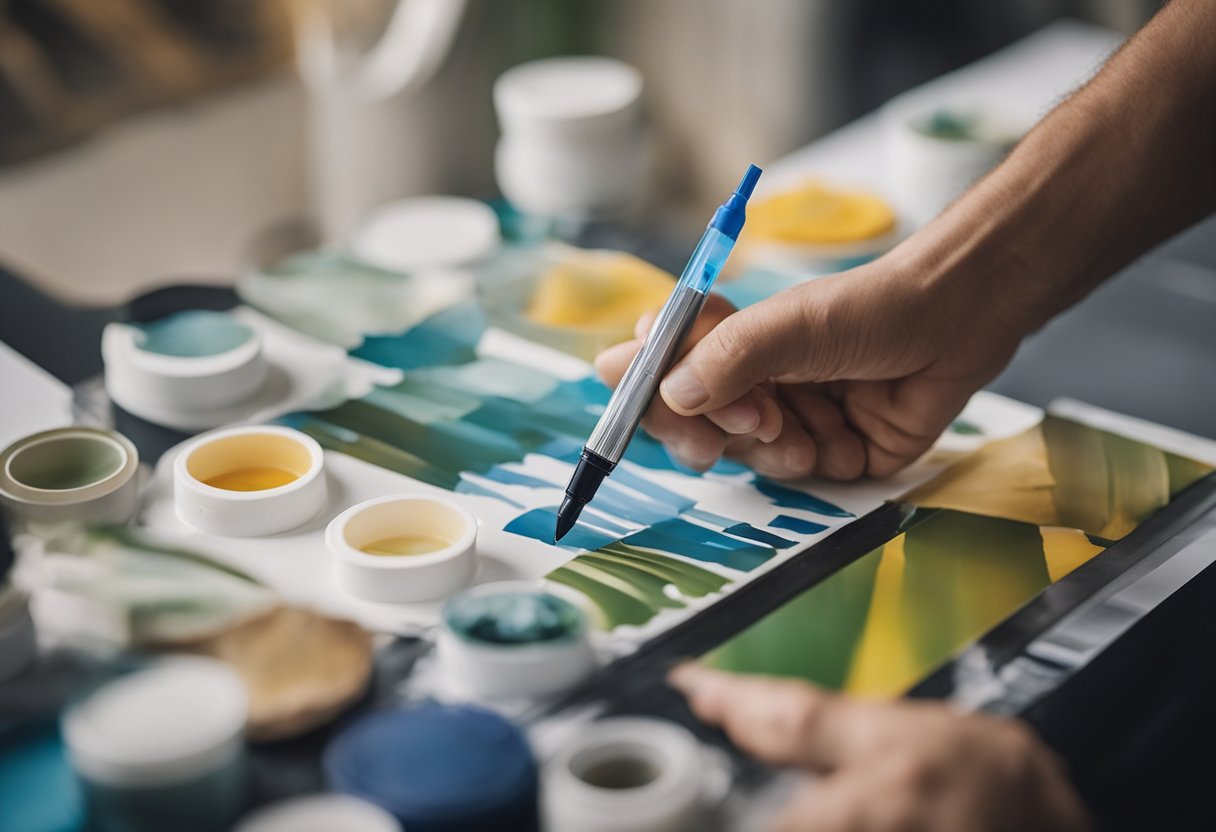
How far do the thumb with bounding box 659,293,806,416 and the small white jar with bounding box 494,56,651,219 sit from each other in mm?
484

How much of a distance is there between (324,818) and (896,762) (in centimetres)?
27

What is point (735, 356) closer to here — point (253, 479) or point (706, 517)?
point (706, 517)

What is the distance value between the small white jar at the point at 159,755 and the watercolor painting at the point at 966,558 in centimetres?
27

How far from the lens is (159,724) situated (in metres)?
0.62

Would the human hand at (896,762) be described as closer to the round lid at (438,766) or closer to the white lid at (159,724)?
the round lid at (438,766)

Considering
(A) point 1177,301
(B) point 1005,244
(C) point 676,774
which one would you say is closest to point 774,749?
(C) point 676,774

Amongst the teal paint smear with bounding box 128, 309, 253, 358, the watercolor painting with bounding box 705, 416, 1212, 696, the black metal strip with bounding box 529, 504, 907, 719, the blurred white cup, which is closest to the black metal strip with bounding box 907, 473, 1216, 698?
the watercolor painting with bounding box 705, 416, 1212, 696

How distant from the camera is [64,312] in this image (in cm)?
113

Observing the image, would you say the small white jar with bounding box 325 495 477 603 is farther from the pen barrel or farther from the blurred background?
the blurred background

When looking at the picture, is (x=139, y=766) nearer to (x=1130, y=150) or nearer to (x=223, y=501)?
(x=223, y=501)

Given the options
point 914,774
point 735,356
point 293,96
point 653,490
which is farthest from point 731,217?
point 293,96

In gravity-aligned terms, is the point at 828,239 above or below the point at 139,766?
above

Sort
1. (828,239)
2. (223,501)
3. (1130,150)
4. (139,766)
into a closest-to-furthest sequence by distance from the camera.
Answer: (139,766)
(223,501)
(1130,150)
(828,239)

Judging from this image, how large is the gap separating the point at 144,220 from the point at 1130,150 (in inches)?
76.8
